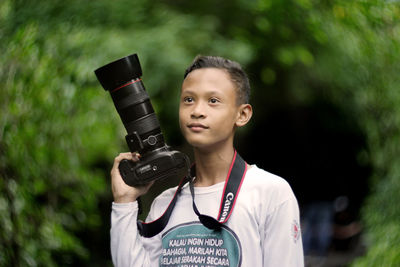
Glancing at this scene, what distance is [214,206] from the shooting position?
1.78 m

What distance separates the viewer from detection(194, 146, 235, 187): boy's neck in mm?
1864

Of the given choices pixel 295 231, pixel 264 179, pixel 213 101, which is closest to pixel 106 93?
pixel 213 101

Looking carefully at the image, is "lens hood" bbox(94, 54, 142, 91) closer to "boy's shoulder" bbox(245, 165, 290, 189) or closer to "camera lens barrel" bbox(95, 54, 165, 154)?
"camera lens barrel" bbox(95, 54, 165, 154)

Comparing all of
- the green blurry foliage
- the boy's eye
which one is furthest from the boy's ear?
the green blurry foliage

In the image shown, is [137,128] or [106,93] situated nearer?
[137,128]

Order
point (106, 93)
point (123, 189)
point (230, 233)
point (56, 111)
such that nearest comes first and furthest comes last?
1. point (230, 233)
2. point (123, 189)
3. point (56, 111)
4. point (106, 93)

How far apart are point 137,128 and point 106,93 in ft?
9.16

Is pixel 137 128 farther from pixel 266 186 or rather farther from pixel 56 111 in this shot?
pixel 56 111

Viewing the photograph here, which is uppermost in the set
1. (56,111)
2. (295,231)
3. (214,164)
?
(56,111)

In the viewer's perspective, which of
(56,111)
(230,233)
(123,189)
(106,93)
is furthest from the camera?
(106,93)

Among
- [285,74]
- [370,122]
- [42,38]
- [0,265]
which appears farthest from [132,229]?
[285,74]

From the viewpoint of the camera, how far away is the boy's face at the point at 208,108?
178cm

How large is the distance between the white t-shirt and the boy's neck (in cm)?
4

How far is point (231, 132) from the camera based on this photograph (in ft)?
6.11
